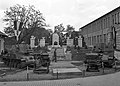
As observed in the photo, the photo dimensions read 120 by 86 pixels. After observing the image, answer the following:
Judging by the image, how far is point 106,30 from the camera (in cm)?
6009

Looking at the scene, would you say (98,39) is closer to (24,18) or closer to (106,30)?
(106,30)

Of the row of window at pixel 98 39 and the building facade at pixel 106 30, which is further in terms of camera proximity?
the row of window at pixel 98 39

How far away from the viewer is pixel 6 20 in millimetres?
54062

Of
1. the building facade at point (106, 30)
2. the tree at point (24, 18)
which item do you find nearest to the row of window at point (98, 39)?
the building facade at point (106, 30)

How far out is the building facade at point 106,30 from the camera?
50938mm

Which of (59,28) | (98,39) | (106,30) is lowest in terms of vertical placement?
(98,39)

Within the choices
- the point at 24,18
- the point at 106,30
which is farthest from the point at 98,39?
the point at 24,18

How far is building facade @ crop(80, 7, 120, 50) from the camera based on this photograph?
50.9 metres

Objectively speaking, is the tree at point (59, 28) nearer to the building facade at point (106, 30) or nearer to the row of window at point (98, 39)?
the building facade at point (106, 30)

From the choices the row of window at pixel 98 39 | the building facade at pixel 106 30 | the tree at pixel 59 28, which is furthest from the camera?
the tree at pixel 59 28

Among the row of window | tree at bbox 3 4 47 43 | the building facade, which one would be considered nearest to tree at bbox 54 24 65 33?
the building facade

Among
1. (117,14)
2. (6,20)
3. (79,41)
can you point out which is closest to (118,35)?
(117,14)

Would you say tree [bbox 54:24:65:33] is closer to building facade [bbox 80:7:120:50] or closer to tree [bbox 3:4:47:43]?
building facade [bbox 80:7:120:50]

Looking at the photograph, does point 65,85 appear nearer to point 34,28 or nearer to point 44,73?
point 44,73
